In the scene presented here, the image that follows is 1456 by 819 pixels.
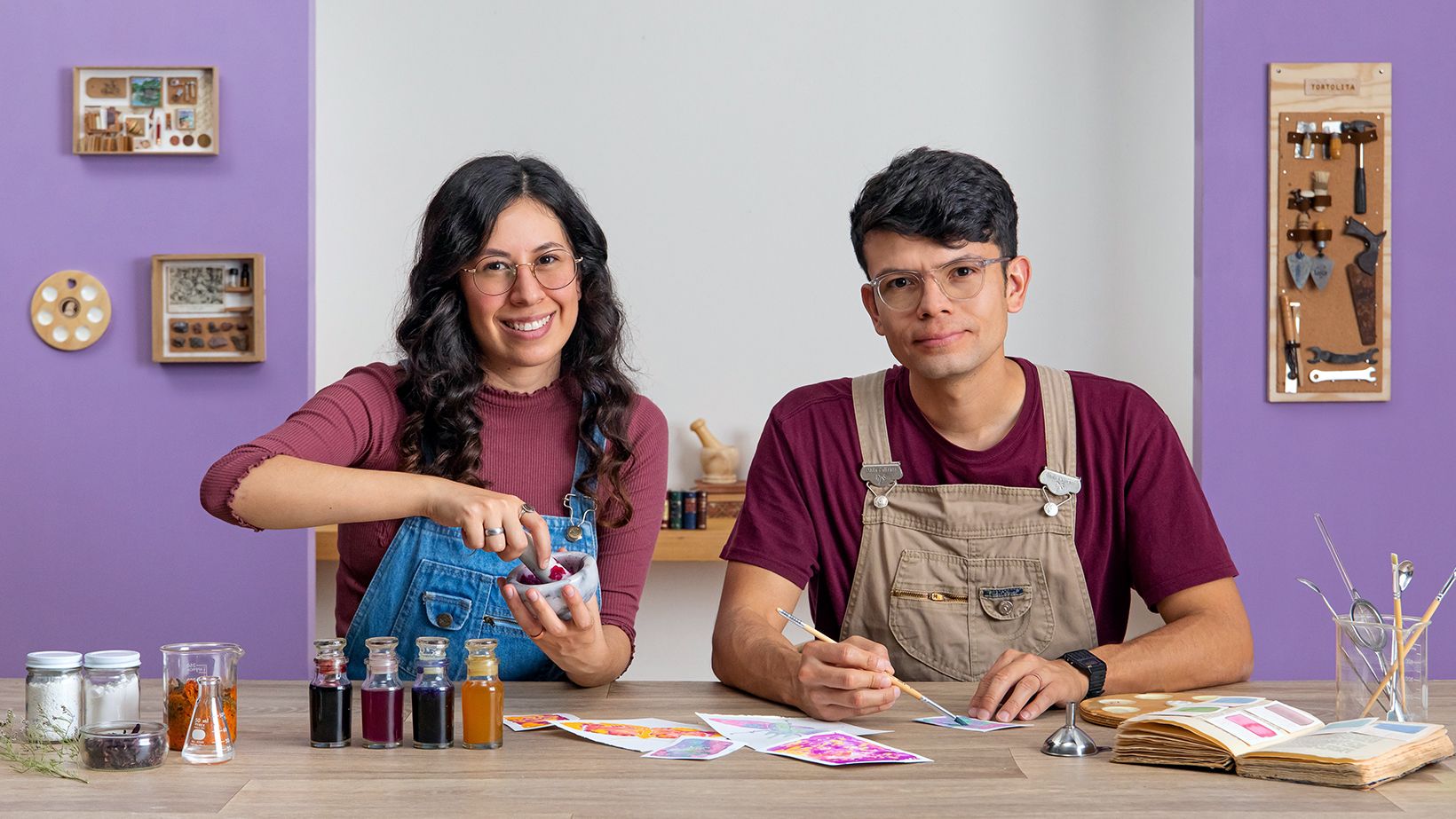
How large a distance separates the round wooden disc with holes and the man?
2369 mm

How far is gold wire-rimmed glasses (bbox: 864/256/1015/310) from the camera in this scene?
217 centimetres

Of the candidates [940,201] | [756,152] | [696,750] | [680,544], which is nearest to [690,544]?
[680,544]

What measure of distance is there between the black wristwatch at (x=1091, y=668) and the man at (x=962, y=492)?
10.6 inches

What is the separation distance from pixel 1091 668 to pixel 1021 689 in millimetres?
160

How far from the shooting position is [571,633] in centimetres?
182

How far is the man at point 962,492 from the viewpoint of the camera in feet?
7.11

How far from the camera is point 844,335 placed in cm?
440

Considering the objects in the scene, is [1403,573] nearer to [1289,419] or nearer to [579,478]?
[579,478]

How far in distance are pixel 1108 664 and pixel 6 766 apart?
1423mm

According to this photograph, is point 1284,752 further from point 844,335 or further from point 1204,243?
point 844,335

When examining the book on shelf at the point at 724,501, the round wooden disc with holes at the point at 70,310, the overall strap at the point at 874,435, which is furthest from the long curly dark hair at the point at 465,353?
the round wooden disc with holes at the point at 70,310

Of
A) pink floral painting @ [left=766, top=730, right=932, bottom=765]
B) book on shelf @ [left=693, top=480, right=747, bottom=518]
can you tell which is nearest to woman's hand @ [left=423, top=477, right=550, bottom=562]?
pink floral painting @ [left=766, top=730, right=932, bottom=765]

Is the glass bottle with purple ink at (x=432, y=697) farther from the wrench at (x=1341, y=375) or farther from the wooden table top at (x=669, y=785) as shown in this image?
the wrench at (x=1341, y=375)

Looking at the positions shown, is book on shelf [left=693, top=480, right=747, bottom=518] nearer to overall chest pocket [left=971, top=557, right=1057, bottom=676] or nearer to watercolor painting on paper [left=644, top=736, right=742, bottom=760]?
overall chest pocket [left=971, top=557, right=1057, bottom=676]
